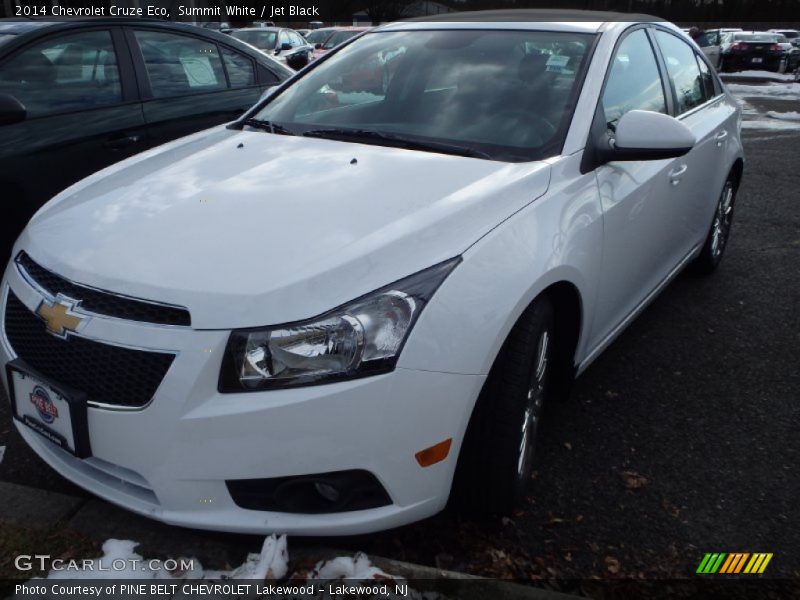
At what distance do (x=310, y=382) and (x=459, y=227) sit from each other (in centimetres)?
63

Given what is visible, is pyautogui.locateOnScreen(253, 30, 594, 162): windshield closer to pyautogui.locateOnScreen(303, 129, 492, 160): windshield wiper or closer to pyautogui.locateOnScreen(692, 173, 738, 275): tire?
pyautogui.locateOnScreen(303, 129, 492, 160): windshield wiper

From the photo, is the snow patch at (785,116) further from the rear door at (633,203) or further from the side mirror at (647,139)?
the side mirror at (647,139)

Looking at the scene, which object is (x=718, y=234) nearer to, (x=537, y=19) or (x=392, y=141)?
(x=537, y=19)

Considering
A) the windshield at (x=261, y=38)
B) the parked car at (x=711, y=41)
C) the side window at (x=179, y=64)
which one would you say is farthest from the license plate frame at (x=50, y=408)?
the parked car at (x=711, y=41)

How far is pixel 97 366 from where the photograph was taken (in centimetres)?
192

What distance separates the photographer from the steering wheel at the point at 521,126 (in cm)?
267

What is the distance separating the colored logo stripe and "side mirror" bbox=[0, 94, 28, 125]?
136 inches

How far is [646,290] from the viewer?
3365 millimetres

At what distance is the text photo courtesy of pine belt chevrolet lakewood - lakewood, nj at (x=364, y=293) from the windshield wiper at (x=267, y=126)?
0.05 ft

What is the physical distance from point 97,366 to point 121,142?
2522mm

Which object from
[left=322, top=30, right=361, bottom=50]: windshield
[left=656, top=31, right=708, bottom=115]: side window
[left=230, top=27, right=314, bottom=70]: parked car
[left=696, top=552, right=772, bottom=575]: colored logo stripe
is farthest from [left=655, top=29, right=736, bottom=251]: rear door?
[left=322, top=30, right=361, bottom=50]: windshield

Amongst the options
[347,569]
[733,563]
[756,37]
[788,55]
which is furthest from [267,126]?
[788,55]

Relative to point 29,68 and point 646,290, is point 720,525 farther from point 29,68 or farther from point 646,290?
point 29,68

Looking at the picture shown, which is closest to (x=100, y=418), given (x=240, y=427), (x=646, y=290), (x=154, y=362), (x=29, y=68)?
(x=154, y=362)
